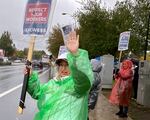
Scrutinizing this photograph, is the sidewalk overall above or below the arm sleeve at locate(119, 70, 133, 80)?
below

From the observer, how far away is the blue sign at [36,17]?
662 cm

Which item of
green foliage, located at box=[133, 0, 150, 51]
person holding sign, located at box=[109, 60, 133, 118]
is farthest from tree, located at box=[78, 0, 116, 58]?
person holding sign, located at box=[109, 60, 133, 118]

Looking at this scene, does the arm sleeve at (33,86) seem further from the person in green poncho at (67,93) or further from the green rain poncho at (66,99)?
the green rain poncho at (66,99)

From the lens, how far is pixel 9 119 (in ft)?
47.7

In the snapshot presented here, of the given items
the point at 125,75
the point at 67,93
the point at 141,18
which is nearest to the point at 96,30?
the point at 141,18

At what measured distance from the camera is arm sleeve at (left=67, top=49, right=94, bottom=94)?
4.71m

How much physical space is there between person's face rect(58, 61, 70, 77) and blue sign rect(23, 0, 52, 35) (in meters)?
1.21

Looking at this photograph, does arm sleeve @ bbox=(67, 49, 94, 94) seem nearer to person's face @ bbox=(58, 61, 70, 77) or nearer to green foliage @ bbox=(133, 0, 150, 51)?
person's face @ bbox=(58, 61, 70, 77)

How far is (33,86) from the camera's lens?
5730mm

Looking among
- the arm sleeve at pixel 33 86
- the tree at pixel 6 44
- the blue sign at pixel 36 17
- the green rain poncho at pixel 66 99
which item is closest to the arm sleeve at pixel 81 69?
the green rain poncho at pixel 66 99

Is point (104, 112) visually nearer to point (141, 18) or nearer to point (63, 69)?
point (141, 18)

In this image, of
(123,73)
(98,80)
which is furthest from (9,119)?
(98,80)

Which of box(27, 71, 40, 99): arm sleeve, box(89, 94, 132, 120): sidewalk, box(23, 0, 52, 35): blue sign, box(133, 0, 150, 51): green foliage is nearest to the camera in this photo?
box(27, 71, 40, 99): arm sleeve

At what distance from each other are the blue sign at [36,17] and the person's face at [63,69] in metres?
1.21
